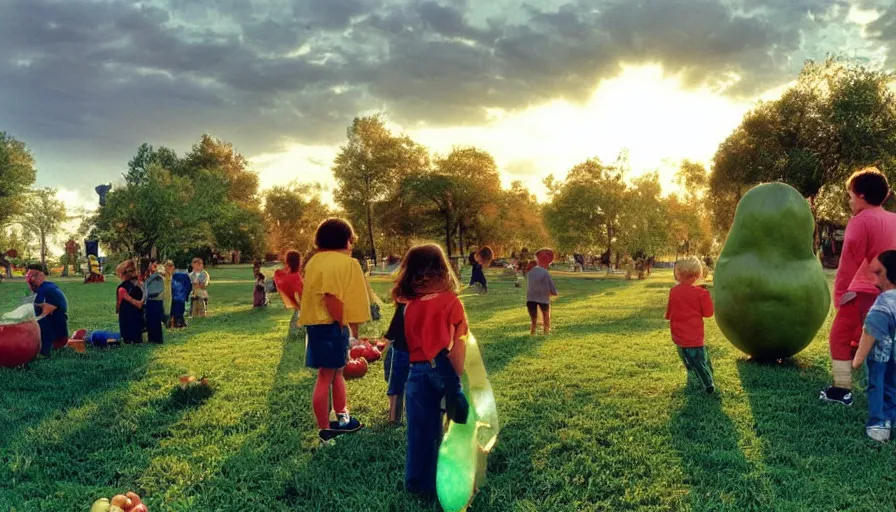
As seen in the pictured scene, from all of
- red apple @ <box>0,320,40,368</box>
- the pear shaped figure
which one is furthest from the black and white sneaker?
red apple @ <box>0,320,40,368</box>

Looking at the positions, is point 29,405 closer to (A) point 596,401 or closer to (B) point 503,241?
(A) point 596,401

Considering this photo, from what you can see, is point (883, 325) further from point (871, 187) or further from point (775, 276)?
point (775, 276)

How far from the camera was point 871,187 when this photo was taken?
6480 mm

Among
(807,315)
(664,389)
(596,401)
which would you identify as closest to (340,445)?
(596,401)

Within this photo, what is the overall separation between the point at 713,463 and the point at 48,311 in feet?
34.7

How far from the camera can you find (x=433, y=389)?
4297 millimetres

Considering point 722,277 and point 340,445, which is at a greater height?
point 722,277

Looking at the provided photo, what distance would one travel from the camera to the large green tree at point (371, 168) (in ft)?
182

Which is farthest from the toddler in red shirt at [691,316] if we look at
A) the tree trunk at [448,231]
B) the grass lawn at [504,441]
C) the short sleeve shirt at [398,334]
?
the tree trunk at [448,231]

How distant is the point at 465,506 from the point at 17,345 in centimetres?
855

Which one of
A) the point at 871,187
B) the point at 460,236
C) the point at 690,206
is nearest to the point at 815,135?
the point at 690,206

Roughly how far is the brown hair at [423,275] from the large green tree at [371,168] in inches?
2008

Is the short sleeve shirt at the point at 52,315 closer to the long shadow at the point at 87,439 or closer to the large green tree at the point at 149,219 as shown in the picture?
the long shadow at the point at 87,439

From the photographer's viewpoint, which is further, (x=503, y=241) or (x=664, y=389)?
(x=503, y=241)
